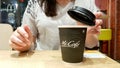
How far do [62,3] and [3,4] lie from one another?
265 cm

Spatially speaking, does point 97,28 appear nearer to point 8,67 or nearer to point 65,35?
point 65,35

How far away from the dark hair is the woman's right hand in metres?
0.32

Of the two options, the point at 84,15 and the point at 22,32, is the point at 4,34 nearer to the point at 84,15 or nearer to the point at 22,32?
the point at 22,32

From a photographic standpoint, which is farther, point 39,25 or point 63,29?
point 39,25

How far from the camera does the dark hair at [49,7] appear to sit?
1178mm

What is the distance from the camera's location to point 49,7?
3.93 feet

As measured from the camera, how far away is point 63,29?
26.6 inches

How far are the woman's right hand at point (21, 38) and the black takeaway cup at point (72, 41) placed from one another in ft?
0.71

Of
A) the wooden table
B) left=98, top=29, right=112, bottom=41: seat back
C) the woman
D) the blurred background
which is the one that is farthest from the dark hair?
left=98, top=29, right=112, bottom=41: seat back

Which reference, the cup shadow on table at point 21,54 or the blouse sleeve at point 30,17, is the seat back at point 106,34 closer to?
the blouse sleeve at point 30,17

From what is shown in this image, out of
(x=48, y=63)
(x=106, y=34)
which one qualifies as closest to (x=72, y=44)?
(x=48, y=63)

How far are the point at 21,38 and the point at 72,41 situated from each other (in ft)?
0.91

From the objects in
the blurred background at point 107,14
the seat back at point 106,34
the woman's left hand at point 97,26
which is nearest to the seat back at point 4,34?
the woman's left hand at point 97,26

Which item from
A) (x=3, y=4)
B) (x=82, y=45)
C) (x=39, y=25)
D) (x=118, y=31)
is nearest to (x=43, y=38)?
(x=39, y=25)
